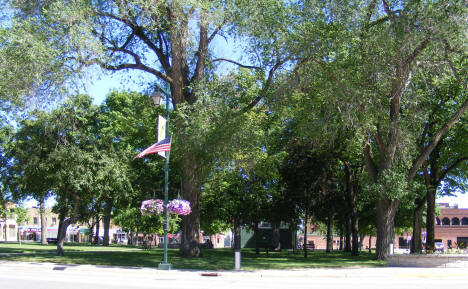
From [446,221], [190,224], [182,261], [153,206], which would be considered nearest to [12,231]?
[190,224]

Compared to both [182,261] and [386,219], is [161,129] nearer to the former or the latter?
[182,261]

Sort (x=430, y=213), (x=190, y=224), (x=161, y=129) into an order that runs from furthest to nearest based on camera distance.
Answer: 1. (x=430, y=213)
2. (x=190, y=224)
3. (x=161, y=129)

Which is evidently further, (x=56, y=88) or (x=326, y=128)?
(x=326, y=128)

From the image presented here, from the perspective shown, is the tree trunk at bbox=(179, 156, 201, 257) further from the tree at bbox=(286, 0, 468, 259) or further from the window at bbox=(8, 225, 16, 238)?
the window at bbox=(8, 225, 16, 238)

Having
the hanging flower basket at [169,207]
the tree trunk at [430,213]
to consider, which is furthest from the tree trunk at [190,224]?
the tree trunk at [430,213]

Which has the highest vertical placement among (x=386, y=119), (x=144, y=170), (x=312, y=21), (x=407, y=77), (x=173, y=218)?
(x=312, y=21)

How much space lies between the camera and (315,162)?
32469 mm

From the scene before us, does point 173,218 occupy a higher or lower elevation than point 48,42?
lower

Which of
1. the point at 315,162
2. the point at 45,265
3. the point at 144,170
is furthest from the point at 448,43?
the point at 144,170

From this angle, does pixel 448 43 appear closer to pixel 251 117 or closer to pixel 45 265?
pixel 251 117

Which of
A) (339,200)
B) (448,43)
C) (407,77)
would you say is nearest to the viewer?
(448,43)

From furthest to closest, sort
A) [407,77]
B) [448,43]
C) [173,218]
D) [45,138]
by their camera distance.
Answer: [173,218] → [45,138] → [407,77] → [448,43]

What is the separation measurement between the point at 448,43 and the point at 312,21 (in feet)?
18.1

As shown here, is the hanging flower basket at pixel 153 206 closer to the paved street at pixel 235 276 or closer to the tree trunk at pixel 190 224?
the paved street at pixel 235 276
